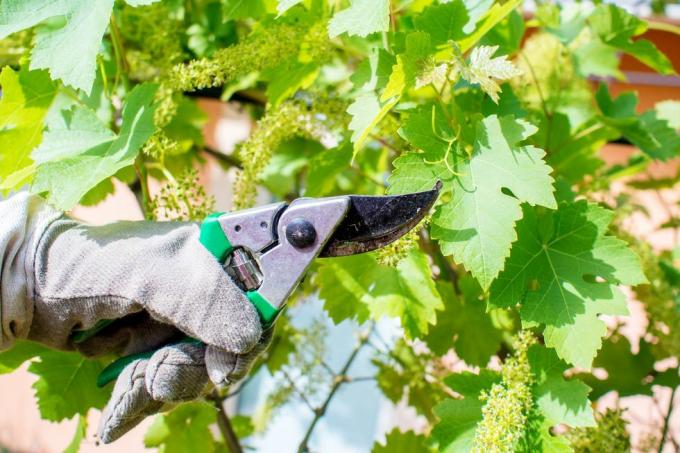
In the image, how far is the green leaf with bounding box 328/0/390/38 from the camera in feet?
2.70

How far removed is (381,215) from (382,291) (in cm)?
30

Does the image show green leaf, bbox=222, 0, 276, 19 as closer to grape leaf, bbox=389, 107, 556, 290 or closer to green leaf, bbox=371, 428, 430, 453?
grape leaf, bbox=389, 107, 556, 290

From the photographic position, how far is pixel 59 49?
846 millimetres

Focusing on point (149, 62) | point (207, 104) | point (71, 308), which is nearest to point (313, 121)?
point (149, 62)

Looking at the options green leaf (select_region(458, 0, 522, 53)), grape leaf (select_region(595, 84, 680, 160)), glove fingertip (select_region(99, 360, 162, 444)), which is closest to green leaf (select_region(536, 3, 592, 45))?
grape leaf (select_region(595, 84, 680, 160))

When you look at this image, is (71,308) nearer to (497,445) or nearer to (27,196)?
(27,196)

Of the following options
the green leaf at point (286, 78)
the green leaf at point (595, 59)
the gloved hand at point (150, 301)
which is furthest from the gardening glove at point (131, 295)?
the green leaf at point (595, 59)

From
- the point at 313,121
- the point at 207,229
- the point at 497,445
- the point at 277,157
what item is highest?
the point at 207,229

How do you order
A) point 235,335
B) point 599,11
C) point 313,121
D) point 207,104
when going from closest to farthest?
point 235,335 → point 313,121 → point 599,11 → point 207,104

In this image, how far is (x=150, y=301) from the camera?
808 mm

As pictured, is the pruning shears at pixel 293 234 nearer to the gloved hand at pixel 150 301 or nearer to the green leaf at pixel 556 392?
the gloved hand at pixel 150 301

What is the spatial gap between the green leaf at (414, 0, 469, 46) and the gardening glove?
14.3 inches

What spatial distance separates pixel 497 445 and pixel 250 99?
0.95 meters

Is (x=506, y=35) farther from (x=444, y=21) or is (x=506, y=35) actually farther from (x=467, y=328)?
(x=467, y=328)
